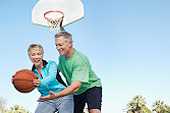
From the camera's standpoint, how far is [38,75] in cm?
637

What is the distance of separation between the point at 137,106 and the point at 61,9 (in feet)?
171

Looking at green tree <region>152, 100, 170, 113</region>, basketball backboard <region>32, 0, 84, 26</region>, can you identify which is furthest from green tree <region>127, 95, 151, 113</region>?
basketball backboard <region>32, 0, 84, 26</region>

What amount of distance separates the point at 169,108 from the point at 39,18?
54851mm

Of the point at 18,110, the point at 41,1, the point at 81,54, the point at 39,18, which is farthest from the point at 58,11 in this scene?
the point at 18,110

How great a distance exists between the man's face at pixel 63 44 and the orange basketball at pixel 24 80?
2.07 ft

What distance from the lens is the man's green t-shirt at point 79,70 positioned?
6215 millimetres

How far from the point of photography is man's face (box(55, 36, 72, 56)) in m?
6.22

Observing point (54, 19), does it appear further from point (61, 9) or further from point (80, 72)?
point (80, 72)

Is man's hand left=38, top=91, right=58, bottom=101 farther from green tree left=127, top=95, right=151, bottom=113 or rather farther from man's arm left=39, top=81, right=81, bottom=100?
green tree left=127, top=95, right=151, bottom=113

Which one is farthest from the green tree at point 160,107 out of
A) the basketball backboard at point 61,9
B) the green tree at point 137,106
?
the basketball backboard at point 61,9

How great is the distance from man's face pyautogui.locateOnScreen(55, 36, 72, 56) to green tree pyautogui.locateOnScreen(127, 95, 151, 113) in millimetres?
56344

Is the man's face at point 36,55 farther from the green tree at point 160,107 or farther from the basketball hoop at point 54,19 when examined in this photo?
the green tree at point 160,107

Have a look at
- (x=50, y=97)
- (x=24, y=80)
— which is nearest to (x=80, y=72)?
(x=50, y=97)

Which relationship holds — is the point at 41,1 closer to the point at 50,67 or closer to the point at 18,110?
the point at 50,67
